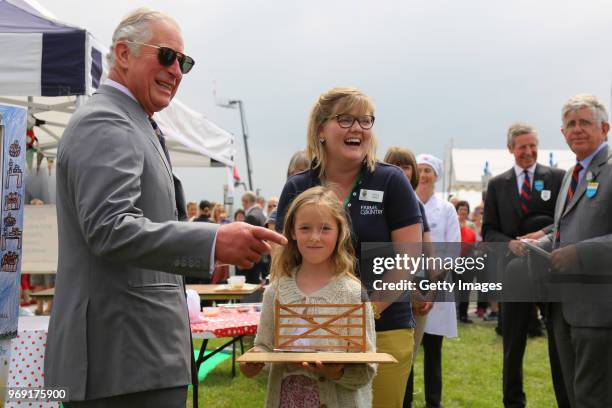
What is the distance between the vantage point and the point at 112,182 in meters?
1.58

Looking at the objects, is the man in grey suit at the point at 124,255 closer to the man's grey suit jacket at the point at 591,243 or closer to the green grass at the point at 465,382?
the man's grey suit jacket at the point at 591,243

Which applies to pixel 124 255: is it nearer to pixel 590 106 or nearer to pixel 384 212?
pixel 384 212

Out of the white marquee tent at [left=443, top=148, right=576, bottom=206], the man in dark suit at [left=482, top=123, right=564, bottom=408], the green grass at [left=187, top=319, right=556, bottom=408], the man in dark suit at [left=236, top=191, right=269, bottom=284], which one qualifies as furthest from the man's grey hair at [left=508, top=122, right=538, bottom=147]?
the white marquee tent at [left=443, top=148, right=576, bottom=206]

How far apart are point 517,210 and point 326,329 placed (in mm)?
3121

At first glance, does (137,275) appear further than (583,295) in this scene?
No

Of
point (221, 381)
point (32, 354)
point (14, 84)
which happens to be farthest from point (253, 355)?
point (221, 381)

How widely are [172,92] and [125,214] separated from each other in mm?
641

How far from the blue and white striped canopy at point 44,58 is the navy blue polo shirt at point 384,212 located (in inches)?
107

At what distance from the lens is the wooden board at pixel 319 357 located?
6.68 ft

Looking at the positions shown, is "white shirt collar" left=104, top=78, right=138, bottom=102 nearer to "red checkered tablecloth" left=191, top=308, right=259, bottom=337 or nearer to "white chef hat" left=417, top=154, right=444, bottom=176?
"red checkered tablecloth" left=191, top=308, right=259, bottom=337

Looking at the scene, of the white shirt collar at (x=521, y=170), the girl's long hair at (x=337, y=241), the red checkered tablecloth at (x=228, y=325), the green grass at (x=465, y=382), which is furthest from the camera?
the green grass at (x=465, y=382)

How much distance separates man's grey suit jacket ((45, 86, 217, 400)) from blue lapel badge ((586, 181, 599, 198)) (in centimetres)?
239

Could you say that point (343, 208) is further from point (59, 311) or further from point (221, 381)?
point (221, 381)

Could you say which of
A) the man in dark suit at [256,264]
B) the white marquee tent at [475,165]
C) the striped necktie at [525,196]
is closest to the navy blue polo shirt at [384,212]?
the striped necktie at [525,196]
